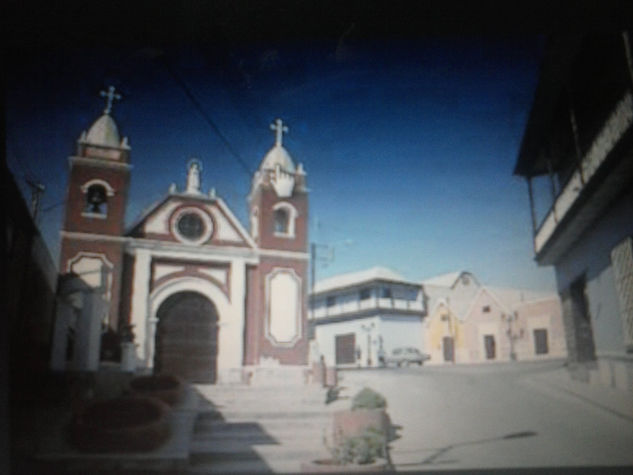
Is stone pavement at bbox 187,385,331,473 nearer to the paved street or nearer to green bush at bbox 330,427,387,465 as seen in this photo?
green bush at bbox 330,427,387,465

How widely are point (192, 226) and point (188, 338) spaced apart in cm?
93

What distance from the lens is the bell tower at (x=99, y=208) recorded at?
4270 millimetres

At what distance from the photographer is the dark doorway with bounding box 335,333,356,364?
4598mm

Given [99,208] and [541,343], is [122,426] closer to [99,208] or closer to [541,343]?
[99,208]

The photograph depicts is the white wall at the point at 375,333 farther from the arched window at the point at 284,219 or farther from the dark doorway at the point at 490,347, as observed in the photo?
the arched window at the point at 284,219

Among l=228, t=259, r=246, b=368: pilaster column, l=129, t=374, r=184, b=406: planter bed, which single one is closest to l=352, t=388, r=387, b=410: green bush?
l=228, t=259, r=246, b=368: pilaster column

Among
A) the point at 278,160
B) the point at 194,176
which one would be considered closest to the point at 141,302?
the point at 194,176

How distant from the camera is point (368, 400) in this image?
4160mm

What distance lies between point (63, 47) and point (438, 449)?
4.17 m

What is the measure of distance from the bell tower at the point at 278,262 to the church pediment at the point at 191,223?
22cm

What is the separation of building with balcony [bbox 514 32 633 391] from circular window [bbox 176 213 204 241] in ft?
8.95

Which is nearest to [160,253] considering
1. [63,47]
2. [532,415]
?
[63,47]

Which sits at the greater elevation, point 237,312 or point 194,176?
point 194,176

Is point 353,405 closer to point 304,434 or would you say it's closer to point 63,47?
point 304,434
